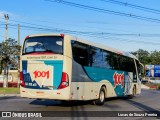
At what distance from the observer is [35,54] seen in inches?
635

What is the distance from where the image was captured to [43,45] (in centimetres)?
1612

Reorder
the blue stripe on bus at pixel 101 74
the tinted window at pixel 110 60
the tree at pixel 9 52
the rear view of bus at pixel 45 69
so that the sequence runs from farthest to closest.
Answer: the tree at pixel 9 52
the tinted window at pixel 110 60
the blue stripe on bus at pixel 101 74
the rear view of bus at pixel 45 69

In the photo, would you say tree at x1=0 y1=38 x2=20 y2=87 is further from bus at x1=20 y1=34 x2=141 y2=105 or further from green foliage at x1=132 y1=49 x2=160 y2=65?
green foliage at x1=132 y1=49 x2=160 y2=65

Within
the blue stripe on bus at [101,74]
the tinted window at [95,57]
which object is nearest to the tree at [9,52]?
the blue stripe on bus at [101,74]

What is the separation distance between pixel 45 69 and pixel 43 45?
1102mm

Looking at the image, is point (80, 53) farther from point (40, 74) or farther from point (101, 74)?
point (101, 74)

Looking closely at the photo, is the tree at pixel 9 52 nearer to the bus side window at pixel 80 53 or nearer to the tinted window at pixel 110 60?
the tinted window at pixel 110 60

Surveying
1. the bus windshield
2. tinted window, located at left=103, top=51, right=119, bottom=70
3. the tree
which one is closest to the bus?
the bus windshield

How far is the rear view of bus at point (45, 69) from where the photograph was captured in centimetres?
1557

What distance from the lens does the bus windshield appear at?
15820mm

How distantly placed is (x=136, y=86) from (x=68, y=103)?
902 cm

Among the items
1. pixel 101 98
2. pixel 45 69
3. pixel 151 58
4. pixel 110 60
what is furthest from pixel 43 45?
pixel 151 58

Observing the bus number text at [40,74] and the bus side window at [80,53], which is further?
the bus side window at [80,53]

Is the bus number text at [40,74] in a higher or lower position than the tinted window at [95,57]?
lower
